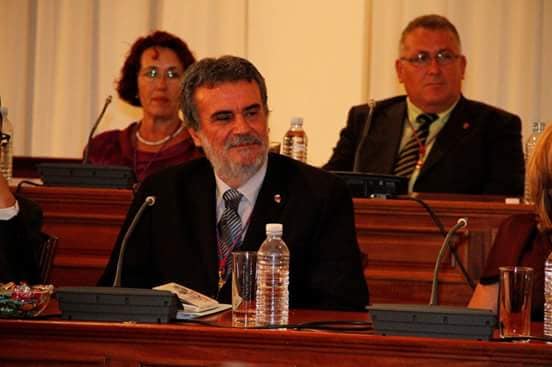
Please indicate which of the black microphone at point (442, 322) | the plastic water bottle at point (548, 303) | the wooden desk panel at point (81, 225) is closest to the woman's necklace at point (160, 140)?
the wooden desk panel at point (81, 225)

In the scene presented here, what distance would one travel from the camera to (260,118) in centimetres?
355

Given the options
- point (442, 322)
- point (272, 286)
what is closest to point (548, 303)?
point (442, 322)

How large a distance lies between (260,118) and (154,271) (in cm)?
57

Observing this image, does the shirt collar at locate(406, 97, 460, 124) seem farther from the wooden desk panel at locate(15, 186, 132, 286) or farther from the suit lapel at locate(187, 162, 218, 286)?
the suit lapel at locate(187, 162, 218, 286)

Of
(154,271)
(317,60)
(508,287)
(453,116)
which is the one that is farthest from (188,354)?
(317,60)

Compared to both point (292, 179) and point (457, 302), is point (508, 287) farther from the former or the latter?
point (457, 302)

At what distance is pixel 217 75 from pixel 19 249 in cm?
80

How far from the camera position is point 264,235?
3393 millimetres

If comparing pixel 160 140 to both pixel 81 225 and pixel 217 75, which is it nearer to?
pixel 81 225

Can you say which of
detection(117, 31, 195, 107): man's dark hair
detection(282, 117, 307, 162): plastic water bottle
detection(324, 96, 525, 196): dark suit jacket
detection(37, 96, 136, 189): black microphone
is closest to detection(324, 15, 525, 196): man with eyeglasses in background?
detection(324, 96, 525, 196): dark suit jacket

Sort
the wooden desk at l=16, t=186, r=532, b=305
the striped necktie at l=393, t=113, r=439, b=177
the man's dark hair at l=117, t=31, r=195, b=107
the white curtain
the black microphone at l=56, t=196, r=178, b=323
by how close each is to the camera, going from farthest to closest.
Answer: the white curtain, the man's dark hair at l=117, t=31, r=195, b=107, the striped necktie at l=393, t=113, r=439, b=177, the wooden desk at l=16, t=186, r=532, b=305, the black microphone at l=56, t=196, r=178, b=323

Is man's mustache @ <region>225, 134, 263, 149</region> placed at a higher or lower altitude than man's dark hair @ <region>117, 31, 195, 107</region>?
lower

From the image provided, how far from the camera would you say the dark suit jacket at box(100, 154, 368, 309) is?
336cm

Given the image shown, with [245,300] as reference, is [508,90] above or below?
above
